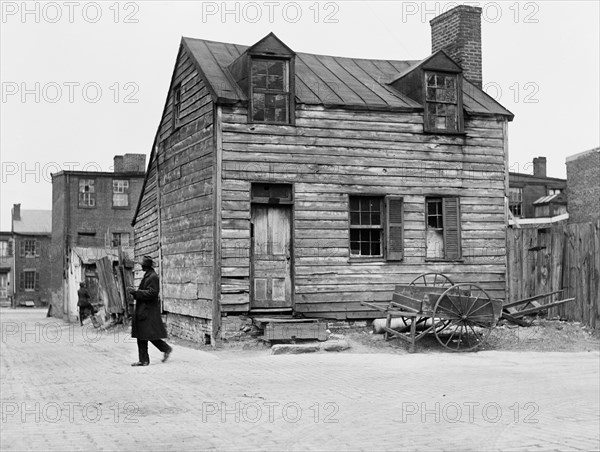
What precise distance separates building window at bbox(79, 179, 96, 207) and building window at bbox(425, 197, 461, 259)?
32399mm

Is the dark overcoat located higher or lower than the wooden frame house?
lower

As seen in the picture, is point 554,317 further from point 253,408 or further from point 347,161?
point 253,408

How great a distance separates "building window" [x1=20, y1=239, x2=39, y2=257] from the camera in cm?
6756

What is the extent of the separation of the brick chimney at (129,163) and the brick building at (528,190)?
23.3m

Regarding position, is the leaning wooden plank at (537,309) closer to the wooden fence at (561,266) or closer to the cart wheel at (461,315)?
the wooden fence at (561,266)

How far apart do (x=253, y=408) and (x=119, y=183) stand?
4057 cm

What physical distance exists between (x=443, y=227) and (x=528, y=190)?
3227cm

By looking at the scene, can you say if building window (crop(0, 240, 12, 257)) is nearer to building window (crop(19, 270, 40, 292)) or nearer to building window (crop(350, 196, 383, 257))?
building window (crop(19, 270, 40, 292))

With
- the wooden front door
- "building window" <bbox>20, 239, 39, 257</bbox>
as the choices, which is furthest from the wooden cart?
"building window" <bbox>20, 239, 39, 257</bbox>

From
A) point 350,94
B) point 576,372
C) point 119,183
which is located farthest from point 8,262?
point 576,372

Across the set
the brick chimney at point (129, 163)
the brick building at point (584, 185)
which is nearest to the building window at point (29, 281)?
the brick chimney at point (129, 163)

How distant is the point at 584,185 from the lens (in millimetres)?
34281

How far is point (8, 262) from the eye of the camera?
69.1 m

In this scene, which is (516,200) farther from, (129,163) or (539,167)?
(129,163)
